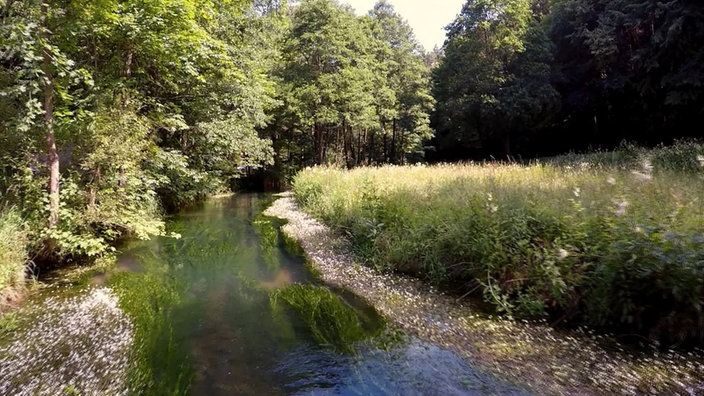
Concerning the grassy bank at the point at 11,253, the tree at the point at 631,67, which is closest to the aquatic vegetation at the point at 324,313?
the grassy bank at the point at 11,253

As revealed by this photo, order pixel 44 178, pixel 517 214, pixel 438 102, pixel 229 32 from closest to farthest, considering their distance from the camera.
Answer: pixel 517 214 < pixel 44 178 < pixel 229 32 < pixel 438 102

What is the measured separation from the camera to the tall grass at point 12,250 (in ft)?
17.1

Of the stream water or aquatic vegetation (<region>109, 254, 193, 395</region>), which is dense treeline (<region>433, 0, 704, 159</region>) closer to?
the stream water

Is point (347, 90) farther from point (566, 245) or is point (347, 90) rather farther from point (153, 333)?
point (153, 333)

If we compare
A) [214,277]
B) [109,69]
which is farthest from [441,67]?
[214,277]

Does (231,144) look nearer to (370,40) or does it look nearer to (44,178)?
(44,178)

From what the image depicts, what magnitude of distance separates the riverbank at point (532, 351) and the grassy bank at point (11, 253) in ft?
15.5

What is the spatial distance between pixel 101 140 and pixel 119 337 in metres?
4.20

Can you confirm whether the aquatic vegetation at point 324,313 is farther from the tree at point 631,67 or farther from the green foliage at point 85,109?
the tree at point 631,67

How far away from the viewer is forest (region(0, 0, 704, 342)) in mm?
6287

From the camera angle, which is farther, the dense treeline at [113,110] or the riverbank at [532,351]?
the dense treeline at [113,110]

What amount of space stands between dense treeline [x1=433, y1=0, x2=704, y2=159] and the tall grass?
2116 cm

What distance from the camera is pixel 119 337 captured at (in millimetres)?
4469

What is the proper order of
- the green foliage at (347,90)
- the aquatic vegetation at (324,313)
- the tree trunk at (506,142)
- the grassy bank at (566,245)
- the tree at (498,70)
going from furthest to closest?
the tree trunk at (506,142) < the green foliage at (347,90) < the tree at (498,70) < the aquatic vegetation at (324,313) < the grassy bank at (566,245)
